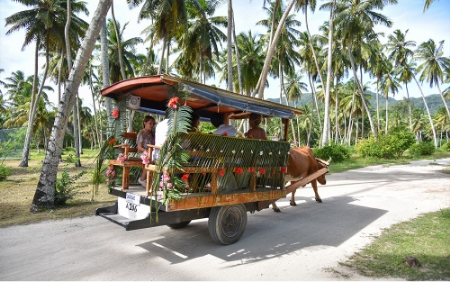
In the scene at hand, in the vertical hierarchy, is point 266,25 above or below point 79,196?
above

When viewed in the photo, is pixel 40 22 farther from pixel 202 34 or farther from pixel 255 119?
pixel 255 119

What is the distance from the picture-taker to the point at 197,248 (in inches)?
176

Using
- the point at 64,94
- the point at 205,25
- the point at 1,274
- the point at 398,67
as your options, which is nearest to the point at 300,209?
the point at 1,274

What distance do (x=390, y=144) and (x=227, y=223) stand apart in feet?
67.2

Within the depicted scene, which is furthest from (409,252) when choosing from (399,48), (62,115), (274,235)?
(399,48)

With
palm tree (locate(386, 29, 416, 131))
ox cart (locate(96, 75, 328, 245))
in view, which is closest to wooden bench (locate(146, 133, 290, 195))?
ox cart (locate(96, 75, 328, 245))

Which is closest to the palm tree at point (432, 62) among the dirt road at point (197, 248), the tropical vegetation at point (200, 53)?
the tropical vegetation at point (200, 53)

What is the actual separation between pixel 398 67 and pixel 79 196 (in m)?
41.2

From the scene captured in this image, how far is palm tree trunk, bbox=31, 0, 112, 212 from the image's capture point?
7.02 metres

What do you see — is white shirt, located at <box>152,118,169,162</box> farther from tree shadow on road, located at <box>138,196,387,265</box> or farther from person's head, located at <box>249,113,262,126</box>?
person's head, located at <box>249,113,262,126</box>

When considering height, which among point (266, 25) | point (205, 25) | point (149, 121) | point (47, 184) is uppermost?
point (266, 25)

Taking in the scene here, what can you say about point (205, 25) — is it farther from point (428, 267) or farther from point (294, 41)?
point (428, 267)

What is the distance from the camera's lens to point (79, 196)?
29.8 feet

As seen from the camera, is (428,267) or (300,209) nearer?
(428,267)
